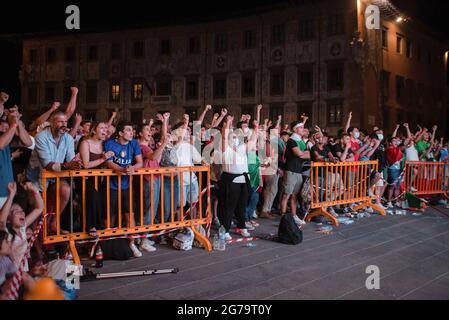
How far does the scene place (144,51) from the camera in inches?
1521

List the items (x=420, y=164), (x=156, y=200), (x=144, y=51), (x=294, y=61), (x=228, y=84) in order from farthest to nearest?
(x=144, y=51)
(x=228, y=84)
(x=294, y=61)
(x=420, y=164)
(x=156, y=200)

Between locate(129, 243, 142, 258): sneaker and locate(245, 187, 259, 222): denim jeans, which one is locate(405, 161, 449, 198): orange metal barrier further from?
locate(129, 243, 142, 258): sneaker

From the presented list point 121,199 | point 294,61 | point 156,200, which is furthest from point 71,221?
point 294,61

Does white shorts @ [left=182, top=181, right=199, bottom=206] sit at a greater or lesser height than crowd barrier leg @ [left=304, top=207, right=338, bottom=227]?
greater

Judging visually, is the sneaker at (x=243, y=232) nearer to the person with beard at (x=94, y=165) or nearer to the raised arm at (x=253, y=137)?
the raised arm at (x=253, y=137)

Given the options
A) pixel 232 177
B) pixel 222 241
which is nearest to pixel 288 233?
pixel 222 241

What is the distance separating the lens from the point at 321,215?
9.50m

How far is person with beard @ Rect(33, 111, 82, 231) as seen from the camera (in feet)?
19.2

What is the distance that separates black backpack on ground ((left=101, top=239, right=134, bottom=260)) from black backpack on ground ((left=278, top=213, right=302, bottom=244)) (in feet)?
8.67

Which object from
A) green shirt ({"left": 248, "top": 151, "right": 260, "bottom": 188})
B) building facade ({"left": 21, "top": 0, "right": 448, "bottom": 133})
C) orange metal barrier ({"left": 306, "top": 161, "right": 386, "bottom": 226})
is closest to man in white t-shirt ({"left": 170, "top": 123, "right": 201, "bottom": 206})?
green shirt ({"left": 248, "top": 151, "right": 260, "bottom": 188})

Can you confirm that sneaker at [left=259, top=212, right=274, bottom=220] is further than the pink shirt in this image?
Yes

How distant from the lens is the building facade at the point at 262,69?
1205 inches

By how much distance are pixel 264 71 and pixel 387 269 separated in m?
29.2
